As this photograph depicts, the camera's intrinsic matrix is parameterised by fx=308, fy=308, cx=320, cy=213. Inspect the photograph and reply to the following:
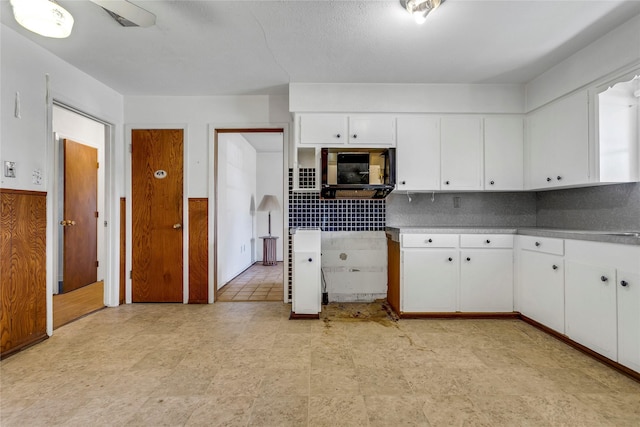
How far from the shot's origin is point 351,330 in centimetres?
263

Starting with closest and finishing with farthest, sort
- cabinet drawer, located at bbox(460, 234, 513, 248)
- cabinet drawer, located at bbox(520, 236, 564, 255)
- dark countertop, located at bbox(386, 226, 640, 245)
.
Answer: dark countertop, located at bbox(386, 226, 640, 245), cabinet drawer, located at bbox(520, 236, 564, 255), cabinet drawer, located at bbox(460, 234, 513, 248)

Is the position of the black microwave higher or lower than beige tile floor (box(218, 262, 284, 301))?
higher

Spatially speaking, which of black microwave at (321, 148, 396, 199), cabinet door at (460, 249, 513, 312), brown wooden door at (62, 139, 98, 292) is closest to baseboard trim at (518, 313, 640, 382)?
cabinet door at (460, 249, 513, 312)

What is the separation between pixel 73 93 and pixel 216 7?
1801 millimetres

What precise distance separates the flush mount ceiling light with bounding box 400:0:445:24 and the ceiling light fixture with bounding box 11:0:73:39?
1857mm

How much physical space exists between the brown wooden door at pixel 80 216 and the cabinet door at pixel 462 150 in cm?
457

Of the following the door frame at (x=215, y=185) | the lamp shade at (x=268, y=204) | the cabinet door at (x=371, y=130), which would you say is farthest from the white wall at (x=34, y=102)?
the lamp shade at (x=268, y=204)

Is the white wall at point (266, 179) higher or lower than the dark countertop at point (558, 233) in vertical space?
higher

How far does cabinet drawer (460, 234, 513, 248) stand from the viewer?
2857 mm

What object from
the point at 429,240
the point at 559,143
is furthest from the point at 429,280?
the point at 559,143

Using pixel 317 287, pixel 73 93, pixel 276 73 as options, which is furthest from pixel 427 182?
pixel 73 93

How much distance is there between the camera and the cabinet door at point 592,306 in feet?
6.49

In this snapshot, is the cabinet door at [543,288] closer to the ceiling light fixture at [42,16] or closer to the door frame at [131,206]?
the door frame at [131,206]

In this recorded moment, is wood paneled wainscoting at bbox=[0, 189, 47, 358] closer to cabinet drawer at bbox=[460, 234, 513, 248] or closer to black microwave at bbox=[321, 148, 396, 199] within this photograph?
black microwave at bbox=[321, 148, 396, 199]
